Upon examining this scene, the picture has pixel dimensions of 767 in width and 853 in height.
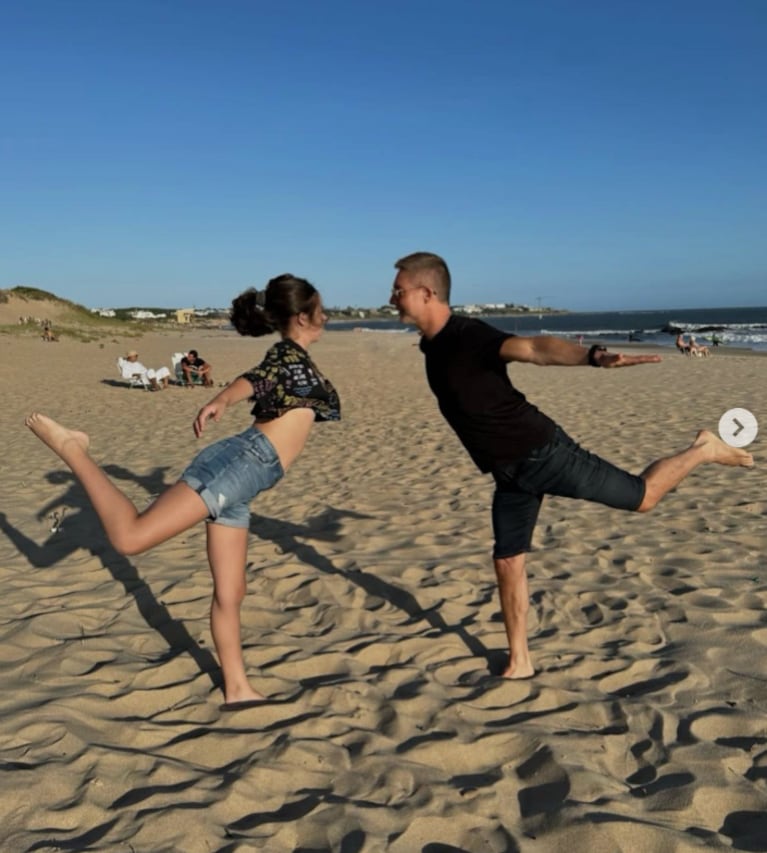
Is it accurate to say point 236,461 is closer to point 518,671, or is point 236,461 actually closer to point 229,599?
point 229,599

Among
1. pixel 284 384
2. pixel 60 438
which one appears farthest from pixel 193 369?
pixel 284 384

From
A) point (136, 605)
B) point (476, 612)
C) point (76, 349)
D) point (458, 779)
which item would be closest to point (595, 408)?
point (476, 612)

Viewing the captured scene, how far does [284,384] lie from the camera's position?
309 centimetres

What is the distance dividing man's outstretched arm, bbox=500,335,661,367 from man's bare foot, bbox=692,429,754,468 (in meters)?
1.16

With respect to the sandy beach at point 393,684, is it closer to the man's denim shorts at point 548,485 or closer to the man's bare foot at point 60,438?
the man's denim shorts at point 548,485

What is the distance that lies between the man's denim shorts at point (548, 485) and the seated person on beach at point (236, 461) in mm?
895

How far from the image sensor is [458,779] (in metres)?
2.65

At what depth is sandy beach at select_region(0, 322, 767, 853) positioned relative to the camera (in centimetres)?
241

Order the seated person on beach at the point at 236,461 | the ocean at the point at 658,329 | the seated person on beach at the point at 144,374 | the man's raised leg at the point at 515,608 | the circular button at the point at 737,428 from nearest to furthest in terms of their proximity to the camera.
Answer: the seated person on beach at the point at 236,461 → the man's raised leg at the point at 515,608 → the circular button at the point at 737,428 → the seated person on beach at the point at 144,374 → the ocean at the point at 658,329

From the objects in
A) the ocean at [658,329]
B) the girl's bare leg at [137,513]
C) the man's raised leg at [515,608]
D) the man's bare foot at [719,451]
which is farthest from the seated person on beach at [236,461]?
the ocean at [658,329]

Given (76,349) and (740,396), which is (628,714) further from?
(76,349)

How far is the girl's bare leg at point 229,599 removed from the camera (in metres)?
3.05

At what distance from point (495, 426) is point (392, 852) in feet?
5.56

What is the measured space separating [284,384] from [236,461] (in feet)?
1.31
